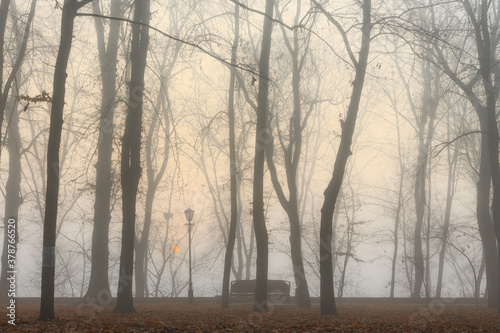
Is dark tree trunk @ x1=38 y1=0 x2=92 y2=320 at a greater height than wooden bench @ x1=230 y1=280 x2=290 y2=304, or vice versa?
dark tree trunk @ x1=38 y1=0 x2=92 y2=320

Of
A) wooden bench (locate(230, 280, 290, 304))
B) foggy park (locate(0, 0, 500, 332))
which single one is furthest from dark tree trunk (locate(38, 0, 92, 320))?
wooden bench (locate(230, 280, 290, 304))

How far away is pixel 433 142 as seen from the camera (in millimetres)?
34219

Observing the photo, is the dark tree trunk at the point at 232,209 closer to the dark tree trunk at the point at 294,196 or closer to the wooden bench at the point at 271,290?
the dark tree trunk at the point at 294,196

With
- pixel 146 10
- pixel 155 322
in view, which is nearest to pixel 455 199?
pixel 146 10

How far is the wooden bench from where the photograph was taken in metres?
24.3

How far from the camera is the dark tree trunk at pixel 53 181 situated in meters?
11.5

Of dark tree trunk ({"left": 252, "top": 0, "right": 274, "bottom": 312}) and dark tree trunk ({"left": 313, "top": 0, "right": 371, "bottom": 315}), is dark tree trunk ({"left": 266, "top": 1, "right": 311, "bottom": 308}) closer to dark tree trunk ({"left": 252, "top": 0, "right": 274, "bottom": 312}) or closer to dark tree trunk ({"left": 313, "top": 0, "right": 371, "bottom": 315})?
dark tree trunk ({"left": 252, "top": 0, "right": 274, "bottom": 312})

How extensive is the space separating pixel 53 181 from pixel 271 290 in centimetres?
1482

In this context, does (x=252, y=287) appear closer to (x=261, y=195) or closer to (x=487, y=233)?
(x=261, y=195)

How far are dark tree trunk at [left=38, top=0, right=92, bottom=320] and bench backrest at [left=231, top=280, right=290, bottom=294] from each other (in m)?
14.3

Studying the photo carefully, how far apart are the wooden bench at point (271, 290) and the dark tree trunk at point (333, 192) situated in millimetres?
8945

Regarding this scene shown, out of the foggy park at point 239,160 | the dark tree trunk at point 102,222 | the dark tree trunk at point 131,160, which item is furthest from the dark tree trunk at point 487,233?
the dark tree trunk at point 102,222

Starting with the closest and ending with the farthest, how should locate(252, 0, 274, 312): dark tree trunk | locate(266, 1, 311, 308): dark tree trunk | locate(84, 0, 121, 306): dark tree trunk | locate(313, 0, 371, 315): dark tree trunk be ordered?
1. locate(313, 0, 371, 315): dark tree trunk
2. locate(252, 0, 274, 312): dark tree trunk
3. locate(84, 0, 121, 306): dark tree trunk
4. locate(266, 1, 311, 308): dark tree trunk

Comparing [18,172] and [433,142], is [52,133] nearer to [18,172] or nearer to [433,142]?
[18,172]
